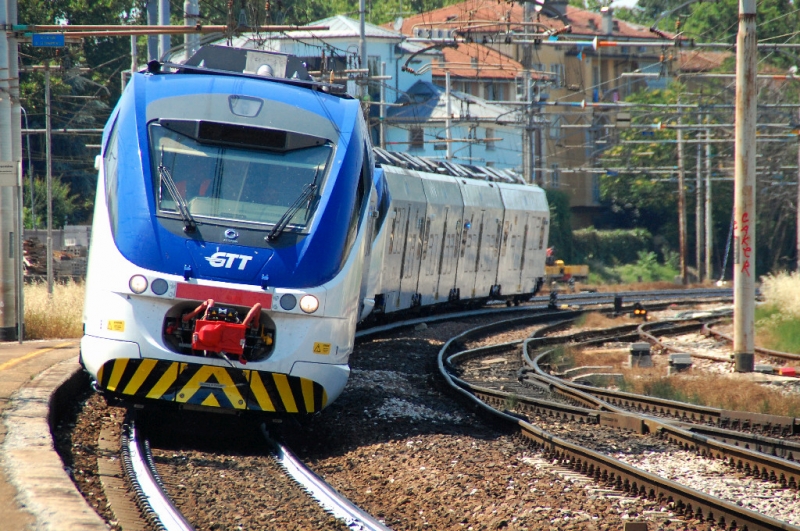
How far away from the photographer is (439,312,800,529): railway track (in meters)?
6.42

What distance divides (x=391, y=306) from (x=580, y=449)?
12.1m

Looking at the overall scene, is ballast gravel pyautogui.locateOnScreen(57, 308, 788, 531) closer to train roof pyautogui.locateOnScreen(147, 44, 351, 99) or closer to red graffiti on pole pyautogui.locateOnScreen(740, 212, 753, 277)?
train roof pyautogui.locateOnScreen(147, 44, 351, 99)

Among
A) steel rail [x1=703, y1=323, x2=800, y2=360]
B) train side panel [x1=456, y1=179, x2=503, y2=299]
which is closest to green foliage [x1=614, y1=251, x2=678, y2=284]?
train side panel [x1=456, y1=179, x2=503, y2=299]

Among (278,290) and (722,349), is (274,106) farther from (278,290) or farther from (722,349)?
(722,349)

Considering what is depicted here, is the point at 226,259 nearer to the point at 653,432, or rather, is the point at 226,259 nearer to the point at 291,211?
the point at 291,211

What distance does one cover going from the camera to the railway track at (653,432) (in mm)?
6418

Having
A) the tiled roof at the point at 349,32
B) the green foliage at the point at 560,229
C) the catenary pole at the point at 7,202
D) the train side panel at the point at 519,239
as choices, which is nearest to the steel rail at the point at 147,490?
the catenary pole at the point at 7,202

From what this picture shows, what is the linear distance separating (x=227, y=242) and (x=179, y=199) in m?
0.60

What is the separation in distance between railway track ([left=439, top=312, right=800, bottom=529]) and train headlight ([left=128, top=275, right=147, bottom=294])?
3.45m

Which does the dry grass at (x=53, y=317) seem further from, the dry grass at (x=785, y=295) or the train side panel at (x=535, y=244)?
the dry grass at (x=785, y=295)

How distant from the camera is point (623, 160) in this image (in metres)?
59.6

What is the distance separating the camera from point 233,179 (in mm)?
8938

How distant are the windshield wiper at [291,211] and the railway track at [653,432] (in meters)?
2.73

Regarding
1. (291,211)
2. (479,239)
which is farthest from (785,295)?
(291,211)
